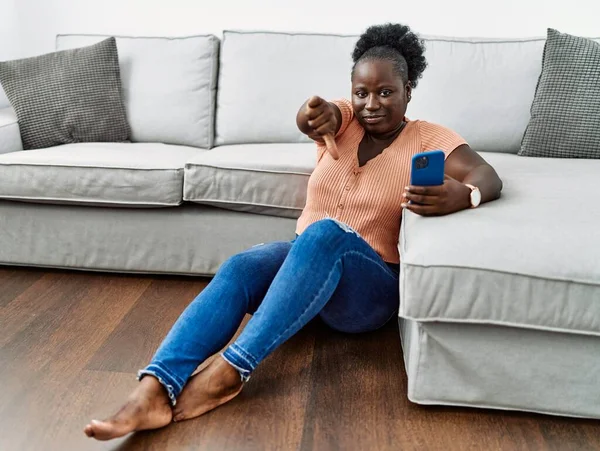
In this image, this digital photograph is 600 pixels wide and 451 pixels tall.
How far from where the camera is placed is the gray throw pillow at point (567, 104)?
2.30m

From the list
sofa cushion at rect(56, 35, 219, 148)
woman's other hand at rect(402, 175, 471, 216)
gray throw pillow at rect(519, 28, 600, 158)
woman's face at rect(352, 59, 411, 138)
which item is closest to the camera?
woman's other hand at rect(402, 175, 471, 216)

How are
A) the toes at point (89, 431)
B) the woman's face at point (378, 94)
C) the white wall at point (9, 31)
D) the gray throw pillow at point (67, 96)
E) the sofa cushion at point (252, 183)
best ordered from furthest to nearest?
the white wall at point (9, 31) < the gray throw pillow at point (67, 96) < the sofa cushion at point (252, 183) < the woman's face at point (378, 94) < the toes at point (89, 431)

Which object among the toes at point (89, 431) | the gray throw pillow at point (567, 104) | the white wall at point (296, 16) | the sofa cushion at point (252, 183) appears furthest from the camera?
the white wall at point (296, 16)

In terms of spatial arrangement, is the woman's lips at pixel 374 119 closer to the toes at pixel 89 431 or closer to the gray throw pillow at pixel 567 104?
the gray throw pillow at pixel 567 104

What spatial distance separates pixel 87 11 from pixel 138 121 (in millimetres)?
761

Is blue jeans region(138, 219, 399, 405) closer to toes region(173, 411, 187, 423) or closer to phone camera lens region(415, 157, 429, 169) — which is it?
toes region(173, 411, 187, 423)

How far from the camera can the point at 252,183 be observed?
215 cm

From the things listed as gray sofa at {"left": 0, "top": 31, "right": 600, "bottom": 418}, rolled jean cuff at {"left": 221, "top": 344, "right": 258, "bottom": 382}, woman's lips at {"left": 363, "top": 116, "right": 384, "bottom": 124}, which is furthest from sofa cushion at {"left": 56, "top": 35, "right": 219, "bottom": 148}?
rolled jean cuff at {"left": 221, "top": 344, "right": 258, "bottom": 382}

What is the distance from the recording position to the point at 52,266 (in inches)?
92.1

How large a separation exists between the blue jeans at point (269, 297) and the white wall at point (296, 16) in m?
1.61

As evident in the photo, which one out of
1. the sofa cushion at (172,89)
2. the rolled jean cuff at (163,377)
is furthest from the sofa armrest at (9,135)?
the rolled jean cuff at (163,377)

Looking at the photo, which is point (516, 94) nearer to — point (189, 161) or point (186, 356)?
point (189, 161)

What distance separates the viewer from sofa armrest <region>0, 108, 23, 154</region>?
2.44 m

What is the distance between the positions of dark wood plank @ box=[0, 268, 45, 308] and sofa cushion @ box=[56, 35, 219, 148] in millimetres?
702
